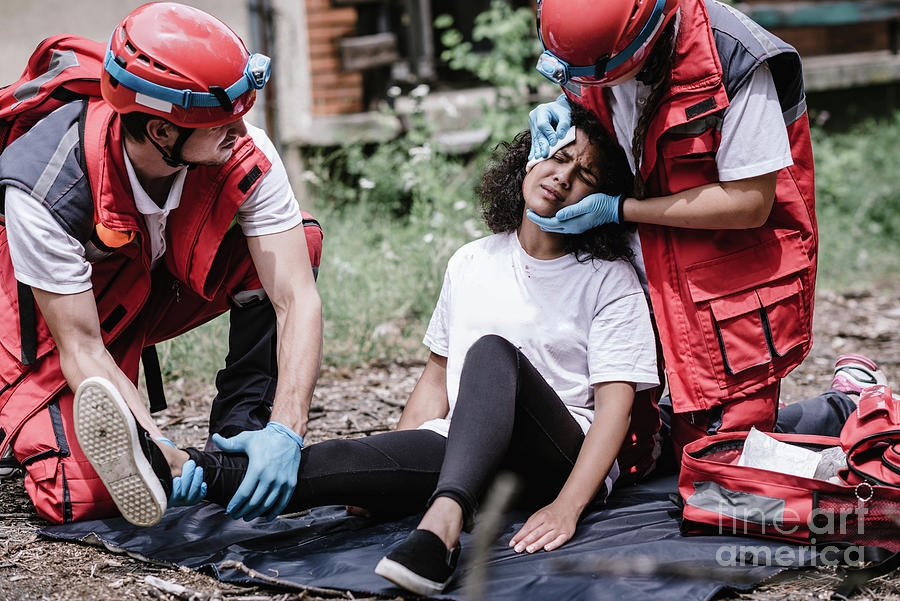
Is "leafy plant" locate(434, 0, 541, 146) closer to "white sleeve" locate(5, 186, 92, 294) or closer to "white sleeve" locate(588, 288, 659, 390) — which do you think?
"white sleeve" locate(588, 288, 659, 390)

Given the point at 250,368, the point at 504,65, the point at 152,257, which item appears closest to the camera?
the point at 152,257

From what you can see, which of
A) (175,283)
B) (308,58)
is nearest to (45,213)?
(175,283)

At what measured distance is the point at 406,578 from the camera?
1985 mm

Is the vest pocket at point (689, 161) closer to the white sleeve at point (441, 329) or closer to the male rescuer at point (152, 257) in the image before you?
the white sleeve at point (441, 329)

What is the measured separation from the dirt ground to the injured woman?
203 millimetres

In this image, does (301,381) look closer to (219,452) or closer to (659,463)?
(219,452)

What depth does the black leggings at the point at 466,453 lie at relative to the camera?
221 centimetres

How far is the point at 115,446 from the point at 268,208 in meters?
0.81

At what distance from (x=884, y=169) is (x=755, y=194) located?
546 cm

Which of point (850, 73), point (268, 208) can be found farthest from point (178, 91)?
point (850, 73)

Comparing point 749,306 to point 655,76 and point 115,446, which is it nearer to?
point 655,76

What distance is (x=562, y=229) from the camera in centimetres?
247

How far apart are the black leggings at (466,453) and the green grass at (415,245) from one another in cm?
173

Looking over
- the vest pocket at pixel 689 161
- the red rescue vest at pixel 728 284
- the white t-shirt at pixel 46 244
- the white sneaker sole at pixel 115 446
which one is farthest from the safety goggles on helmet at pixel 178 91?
the vest pocket at pixel 689 161
